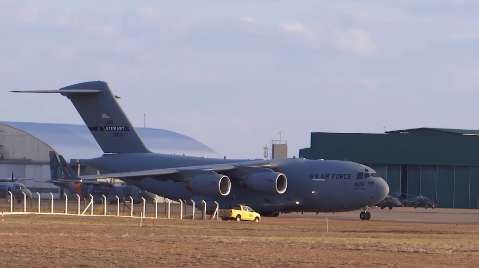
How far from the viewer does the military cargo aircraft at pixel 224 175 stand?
5947cm

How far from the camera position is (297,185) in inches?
2372

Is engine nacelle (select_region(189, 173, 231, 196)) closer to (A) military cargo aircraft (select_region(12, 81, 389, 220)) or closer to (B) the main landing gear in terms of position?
(A) military cargo aircraft (select_region(12, 81, 389, 220))

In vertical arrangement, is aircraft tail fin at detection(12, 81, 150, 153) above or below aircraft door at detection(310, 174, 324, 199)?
above

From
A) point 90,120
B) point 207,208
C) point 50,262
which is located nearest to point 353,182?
point 207,208

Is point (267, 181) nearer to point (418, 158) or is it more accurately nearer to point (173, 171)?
point (173, 171)

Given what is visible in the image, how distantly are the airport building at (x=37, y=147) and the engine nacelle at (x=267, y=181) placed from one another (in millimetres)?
39770

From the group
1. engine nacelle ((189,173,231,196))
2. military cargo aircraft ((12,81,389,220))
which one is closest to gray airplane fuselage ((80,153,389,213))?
military cargo aircraft ((12,81,389,220))

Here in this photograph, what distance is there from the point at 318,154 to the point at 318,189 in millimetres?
35219

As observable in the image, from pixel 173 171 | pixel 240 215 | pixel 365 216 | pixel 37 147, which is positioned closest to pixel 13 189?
pixel 37 147

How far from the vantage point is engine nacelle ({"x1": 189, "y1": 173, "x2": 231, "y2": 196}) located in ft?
194

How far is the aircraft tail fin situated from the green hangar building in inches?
1325

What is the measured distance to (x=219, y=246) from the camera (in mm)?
31922

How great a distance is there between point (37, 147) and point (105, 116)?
42182 mm

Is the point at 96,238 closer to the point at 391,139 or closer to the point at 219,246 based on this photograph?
the point at 219,246
